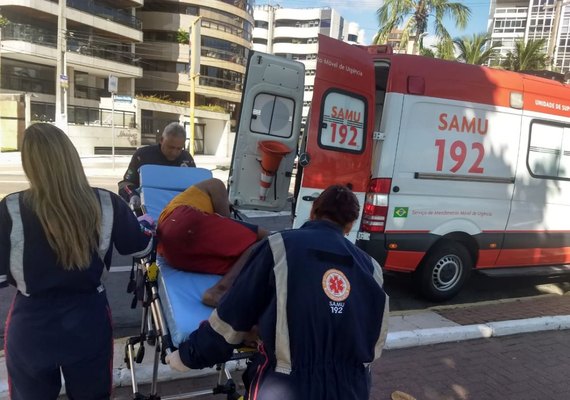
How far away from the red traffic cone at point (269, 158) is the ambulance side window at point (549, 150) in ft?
9.72

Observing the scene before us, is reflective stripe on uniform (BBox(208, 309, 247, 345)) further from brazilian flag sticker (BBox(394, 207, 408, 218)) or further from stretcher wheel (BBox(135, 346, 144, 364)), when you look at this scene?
brazilian flag sticker (BBox(394, 207, 408, 218))

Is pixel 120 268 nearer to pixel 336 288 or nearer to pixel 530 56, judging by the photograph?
pixel 336 288

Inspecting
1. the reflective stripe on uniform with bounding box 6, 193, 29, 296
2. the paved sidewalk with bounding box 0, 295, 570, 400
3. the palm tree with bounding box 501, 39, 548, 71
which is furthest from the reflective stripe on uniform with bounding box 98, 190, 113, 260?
the palm tree with bounding box 501, 39, 548, 71

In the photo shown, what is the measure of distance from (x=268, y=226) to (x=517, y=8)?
6430 cm

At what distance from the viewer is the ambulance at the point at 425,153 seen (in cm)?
474

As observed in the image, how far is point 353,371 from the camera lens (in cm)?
175

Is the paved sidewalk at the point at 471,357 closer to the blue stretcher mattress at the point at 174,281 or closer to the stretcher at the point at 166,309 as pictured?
the stretcher at the point at 166,309

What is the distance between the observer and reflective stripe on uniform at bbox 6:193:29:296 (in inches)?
75.7

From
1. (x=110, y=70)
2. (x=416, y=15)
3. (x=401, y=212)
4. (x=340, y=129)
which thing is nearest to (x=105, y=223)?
(x=340, y=129)

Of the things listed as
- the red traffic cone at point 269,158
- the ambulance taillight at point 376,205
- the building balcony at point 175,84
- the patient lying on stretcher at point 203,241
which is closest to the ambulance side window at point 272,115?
the red traffic cone at point 269,158

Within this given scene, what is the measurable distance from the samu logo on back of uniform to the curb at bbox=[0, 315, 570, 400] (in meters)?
2.18

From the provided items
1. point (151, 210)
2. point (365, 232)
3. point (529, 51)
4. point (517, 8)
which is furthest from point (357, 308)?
point (517, 8)

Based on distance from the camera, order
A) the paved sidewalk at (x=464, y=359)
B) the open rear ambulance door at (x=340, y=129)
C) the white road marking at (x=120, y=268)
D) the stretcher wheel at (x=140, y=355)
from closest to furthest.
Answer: the stretcher wheel at (x=140, y=355) → the paved sidewalk at (x=464, y=359) → the open rear ambulance door at (x=340, y=129) → the white road marking at (x=120, y=268)

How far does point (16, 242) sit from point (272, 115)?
4.45 metres
